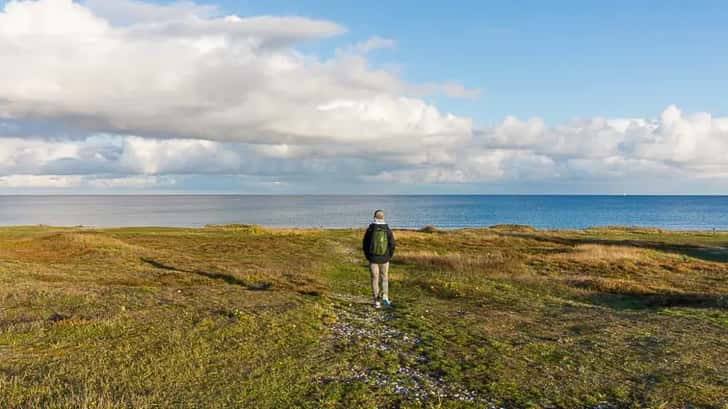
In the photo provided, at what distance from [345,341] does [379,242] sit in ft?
18.3

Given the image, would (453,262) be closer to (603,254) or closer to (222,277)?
(222,277)

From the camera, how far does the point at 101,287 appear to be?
2277 cm

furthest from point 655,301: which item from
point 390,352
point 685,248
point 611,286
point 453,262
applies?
point 685,248

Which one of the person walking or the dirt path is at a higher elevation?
the person walking

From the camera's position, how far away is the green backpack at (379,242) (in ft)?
62.8

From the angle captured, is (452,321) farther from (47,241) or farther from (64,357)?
(47,241)

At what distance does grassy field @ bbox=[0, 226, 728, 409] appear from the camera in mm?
10133

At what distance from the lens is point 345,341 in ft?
46.9

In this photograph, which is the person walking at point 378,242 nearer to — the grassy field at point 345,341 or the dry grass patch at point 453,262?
the grassy field at point 345,341

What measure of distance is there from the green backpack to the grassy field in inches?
87.8

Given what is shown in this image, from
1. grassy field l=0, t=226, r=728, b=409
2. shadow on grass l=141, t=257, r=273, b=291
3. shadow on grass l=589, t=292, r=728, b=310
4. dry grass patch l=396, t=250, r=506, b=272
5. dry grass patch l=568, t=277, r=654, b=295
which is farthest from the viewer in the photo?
dry grass patch l=396, t=250, r=506, b=272

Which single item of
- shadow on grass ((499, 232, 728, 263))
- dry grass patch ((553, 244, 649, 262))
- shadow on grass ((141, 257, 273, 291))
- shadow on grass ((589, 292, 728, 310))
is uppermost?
shadow on grass ((141, 257, 273, 291))

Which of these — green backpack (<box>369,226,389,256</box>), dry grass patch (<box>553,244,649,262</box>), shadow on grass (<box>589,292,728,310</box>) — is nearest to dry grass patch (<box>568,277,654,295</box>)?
shadow on grass (<box>589,292,728,310</box>)

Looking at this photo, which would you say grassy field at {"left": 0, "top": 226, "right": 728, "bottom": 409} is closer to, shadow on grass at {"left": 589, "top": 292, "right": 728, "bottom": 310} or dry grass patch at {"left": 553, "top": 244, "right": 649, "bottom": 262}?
shadow on grass at {"left": 589, "top": 292, "right": 728, "bottom": 310}
